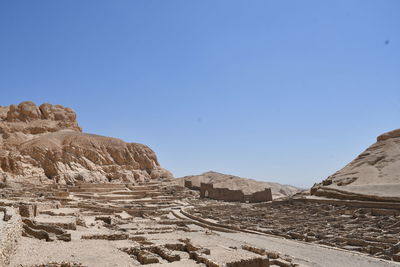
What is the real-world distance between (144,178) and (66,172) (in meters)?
14.7

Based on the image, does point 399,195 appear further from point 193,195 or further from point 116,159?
point 116,159

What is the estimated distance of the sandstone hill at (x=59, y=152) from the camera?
5284 cm

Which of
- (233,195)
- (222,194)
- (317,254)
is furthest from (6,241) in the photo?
(222,194)

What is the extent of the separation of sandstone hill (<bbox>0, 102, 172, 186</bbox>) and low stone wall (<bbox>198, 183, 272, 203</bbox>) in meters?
16.9

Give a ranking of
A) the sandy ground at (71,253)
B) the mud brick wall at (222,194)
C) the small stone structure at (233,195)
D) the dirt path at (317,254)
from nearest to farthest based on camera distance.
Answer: the sandy ground at (71,253)
the dirt path at (317,254)
the small stone structure at (233,195)
the mud brick wall at (222,194)

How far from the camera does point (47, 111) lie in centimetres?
7744

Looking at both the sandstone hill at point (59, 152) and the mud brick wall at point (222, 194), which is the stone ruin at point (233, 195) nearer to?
the mud brick wall at point (222, 194)

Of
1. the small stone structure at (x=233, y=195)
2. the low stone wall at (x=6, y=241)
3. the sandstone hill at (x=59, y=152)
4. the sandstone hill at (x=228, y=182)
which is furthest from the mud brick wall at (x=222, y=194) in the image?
the low stone wall at (x=6, y=241)

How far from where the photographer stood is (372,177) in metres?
41.7

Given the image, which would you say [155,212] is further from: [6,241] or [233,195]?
[6,241]

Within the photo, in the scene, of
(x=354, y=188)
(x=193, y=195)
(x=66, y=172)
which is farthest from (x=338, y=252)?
(x=66, y=172)

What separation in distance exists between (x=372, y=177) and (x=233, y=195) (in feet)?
59.3

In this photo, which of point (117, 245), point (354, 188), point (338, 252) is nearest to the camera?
point (117, 245)

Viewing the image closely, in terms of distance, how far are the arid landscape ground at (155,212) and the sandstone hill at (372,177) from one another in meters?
0.15
